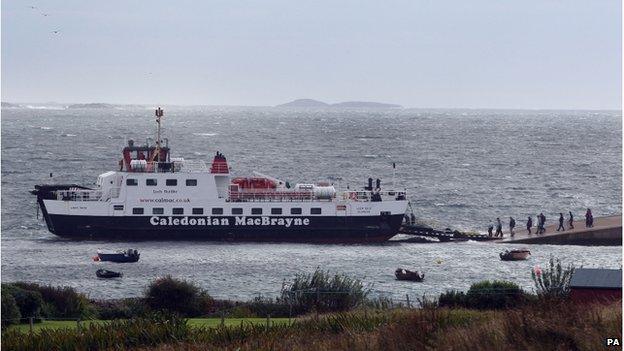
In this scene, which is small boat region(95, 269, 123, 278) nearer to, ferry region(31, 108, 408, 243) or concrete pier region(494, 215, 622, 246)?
ferry region(31, 108, 408, 243)

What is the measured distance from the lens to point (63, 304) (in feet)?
115

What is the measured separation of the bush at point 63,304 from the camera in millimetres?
34281

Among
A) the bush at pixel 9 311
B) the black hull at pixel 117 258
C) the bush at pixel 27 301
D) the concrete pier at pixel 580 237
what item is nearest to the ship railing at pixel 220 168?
the black hull at pixel 117 258

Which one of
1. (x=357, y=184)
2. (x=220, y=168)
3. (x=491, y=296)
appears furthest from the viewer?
(x=357, y=184)

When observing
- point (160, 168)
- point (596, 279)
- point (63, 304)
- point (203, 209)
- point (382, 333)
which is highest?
point (160, 168)

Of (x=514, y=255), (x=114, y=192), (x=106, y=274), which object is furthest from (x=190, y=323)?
(x=114, y=192)

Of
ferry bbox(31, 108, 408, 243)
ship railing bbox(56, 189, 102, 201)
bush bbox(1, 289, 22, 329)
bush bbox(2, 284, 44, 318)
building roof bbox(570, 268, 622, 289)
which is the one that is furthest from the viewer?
ship railing bbox(56, 189, 102, 201)

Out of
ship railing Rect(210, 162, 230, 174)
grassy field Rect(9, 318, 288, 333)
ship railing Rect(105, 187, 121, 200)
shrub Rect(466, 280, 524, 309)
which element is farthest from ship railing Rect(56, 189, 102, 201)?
shrub Rect(466, 280, 524, 309)

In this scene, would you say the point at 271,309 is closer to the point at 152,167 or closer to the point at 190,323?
the point at 190,323

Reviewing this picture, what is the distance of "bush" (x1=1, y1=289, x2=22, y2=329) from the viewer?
3175 centimetres

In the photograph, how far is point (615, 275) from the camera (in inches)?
1250

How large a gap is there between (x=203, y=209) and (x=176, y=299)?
21.2 meters

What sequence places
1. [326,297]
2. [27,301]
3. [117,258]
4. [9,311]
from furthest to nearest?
[117,258]
[326,297]
[27,301]
[9,311]

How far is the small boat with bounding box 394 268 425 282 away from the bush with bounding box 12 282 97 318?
43.4 ft
